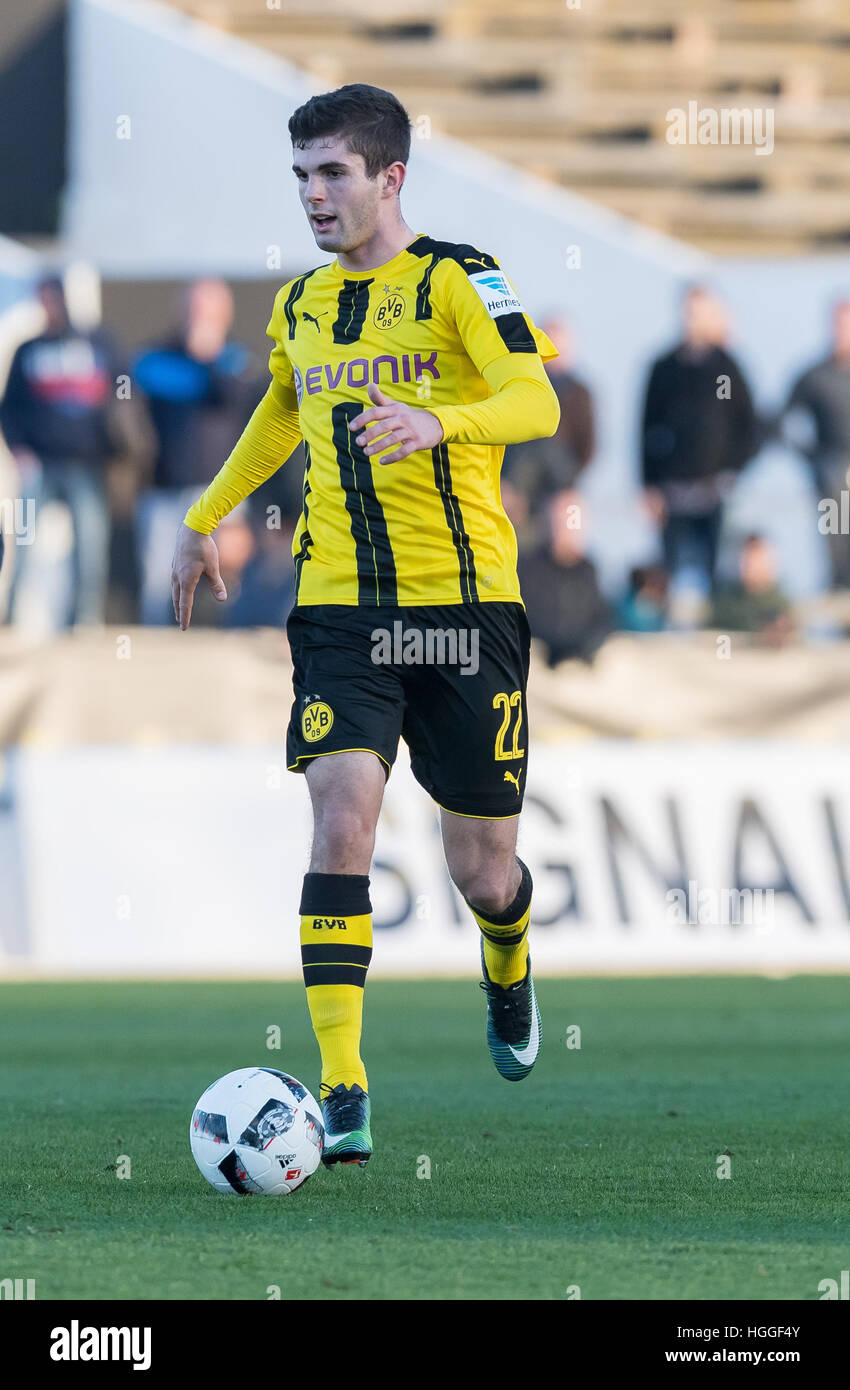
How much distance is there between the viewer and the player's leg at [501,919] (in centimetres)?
A: 522

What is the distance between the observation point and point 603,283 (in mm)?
12695

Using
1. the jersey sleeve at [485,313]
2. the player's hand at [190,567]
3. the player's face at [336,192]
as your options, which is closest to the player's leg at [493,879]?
the player's hand at [190,567]

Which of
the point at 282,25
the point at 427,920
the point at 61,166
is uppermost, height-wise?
the point at 282,25

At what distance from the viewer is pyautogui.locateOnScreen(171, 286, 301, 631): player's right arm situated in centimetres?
530

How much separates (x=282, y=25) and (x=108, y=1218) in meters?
13.0

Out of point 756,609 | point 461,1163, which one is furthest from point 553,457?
point 461,1163

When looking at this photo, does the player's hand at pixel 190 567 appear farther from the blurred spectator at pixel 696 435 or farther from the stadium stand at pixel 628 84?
the stadium stand at pixel 628 84

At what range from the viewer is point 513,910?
18.0 feet

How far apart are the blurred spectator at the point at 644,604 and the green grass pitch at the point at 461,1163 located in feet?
11.1

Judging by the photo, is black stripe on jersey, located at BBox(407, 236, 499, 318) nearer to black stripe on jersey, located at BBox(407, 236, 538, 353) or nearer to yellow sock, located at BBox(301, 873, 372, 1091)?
black stripe on jersey, located at BBox(407, 236, 538, 353)

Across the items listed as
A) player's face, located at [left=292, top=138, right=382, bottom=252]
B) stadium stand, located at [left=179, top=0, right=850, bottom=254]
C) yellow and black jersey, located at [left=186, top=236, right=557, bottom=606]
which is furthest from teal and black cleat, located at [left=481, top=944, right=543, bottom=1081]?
stadium stand, located at [left=179, top=0, right=850, bottom=254]

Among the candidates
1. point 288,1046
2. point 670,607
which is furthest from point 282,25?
point 288,1046
